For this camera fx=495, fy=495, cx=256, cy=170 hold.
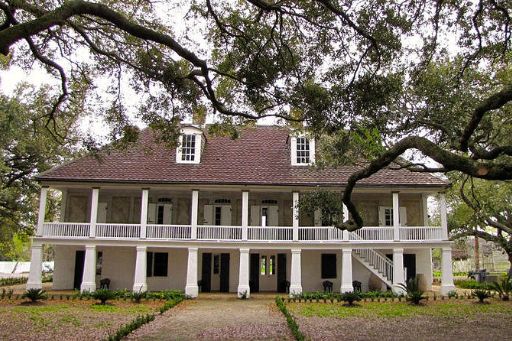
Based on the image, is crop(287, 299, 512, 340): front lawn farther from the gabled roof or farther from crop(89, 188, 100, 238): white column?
crop(89, 188, 100, 238): white column

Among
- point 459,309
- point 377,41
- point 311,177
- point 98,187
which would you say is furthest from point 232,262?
point 377,41

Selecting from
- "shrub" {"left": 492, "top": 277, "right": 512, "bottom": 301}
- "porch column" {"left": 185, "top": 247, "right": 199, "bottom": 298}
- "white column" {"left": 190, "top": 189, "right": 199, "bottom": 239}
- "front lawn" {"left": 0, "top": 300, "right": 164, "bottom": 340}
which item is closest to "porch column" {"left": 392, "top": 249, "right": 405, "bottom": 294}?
"shrub" {"left": 492, "top": 277, "right": 512, "bottom": 301}

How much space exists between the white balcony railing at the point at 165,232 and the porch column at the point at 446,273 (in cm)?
1253

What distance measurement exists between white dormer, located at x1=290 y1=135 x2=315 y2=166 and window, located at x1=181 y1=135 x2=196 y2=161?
17.1 ft

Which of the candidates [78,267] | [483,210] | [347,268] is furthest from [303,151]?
[78,267]

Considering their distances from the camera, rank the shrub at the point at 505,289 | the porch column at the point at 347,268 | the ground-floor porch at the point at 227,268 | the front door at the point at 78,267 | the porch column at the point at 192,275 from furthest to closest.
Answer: the front door at the point at 78,267, the ground-floor porch at the point at 227,268, the porch column at the point at 347,268, the porch column at the point at 192,275, the shrub at the point at 505,289

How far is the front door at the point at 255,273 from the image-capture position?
86.7 ft

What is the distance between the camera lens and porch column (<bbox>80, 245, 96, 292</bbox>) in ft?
76.8

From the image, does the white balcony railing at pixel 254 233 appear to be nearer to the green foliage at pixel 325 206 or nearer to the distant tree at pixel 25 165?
the distant tree at pixel 25 165

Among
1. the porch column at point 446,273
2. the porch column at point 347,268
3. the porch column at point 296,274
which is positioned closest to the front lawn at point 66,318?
the porch column at point 296,274

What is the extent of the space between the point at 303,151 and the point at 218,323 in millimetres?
13413

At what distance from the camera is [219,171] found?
25.3m

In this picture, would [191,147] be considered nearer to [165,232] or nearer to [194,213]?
[194,213]

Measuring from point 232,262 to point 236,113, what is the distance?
1497cm
